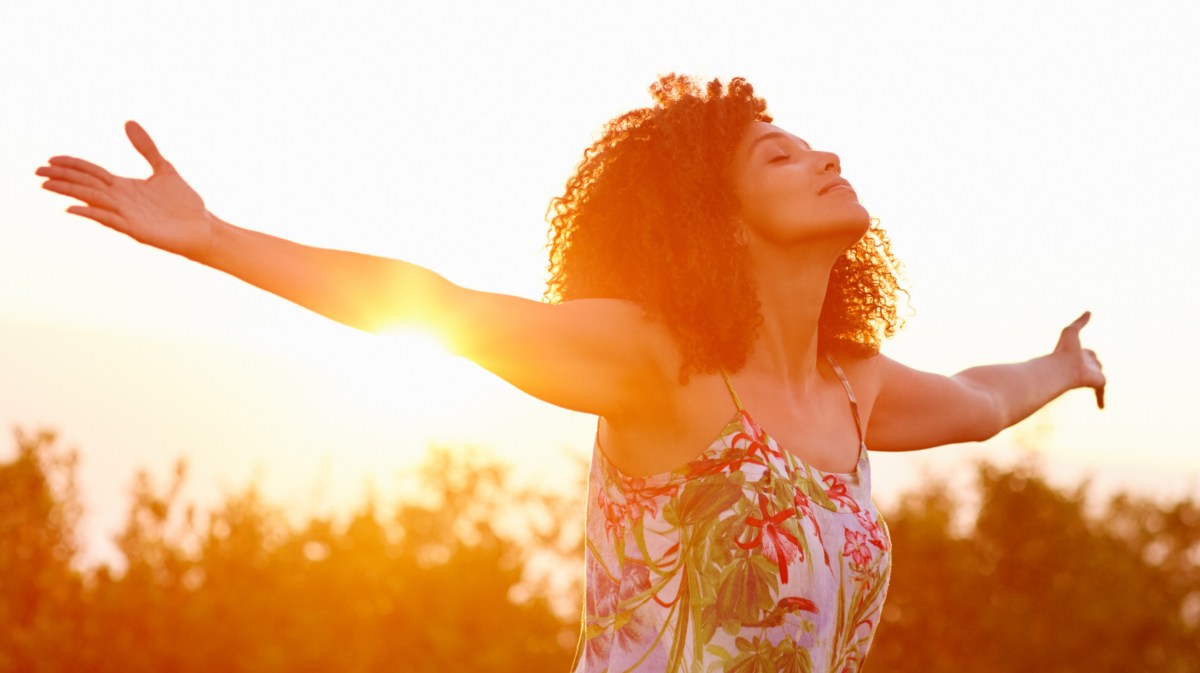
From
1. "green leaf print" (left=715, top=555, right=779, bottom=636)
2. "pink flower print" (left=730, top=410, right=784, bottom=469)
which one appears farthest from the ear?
"green leaf print" (left=715, top=555, right=779, bottom=636)

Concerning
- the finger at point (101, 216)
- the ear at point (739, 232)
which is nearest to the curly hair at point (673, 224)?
the ear at point (739, 232)

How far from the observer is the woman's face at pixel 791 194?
3.65 metres

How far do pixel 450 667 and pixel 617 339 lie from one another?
1111 cm

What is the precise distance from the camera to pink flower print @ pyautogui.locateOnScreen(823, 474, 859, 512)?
11.7ft

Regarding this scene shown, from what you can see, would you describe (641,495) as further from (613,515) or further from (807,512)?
(807,512)

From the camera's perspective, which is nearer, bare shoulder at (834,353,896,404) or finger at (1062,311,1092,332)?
bare shoulder at (834,353,896,404)

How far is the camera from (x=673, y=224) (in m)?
3.65

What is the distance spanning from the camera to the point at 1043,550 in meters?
19.3

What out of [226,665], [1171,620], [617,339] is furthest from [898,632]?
[617,339]

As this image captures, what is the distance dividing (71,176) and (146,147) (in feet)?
0.62

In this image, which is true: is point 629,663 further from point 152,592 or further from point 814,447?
point 152,592

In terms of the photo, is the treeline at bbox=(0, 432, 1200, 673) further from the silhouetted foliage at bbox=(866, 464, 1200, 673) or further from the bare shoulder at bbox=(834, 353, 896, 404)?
the bare shoulder at bbox=(834, 353, 896, 404)

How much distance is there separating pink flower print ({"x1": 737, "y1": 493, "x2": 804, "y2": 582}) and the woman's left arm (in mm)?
1165

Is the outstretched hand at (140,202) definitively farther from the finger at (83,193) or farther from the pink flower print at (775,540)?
the pink flower print at (775,540)
